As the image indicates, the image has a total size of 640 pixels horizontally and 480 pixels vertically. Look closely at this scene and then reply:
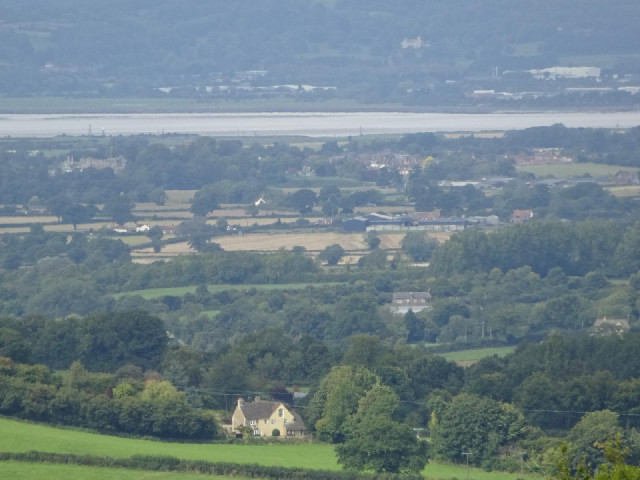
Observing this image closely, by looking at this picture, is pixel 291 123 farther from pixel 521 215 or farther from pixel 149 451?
pixel 149 451

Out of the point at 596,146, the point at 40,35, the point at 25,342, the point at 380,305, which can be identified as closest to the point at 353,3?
the point at 40,35

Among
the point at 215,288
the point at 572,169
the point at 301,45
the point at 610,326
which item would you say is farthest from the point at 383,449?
the point at 301,45

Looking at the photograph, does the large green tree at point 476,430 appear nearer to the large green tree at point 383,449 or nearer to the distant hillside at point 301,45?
the large green tree at point 383,449

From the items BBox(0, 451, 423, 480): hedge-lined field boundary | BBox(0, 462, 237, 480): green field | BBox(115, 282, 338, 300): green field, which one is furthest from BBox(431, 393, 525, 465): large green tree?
BBox(115, 282, 338, 300): green field

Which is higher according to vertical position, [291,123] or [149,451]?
[149,451]

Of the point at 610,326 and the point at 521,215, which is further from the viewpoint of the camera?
the point at 521,215

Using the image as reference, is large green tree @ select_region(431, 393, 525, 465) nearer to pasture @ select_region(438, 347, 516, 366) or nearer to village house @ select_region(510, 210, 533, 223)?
pasture @ select_region(438, 347, 516, 366)

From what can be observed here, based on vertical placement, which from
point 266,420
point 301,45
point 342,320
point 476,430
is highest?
point 301,45
